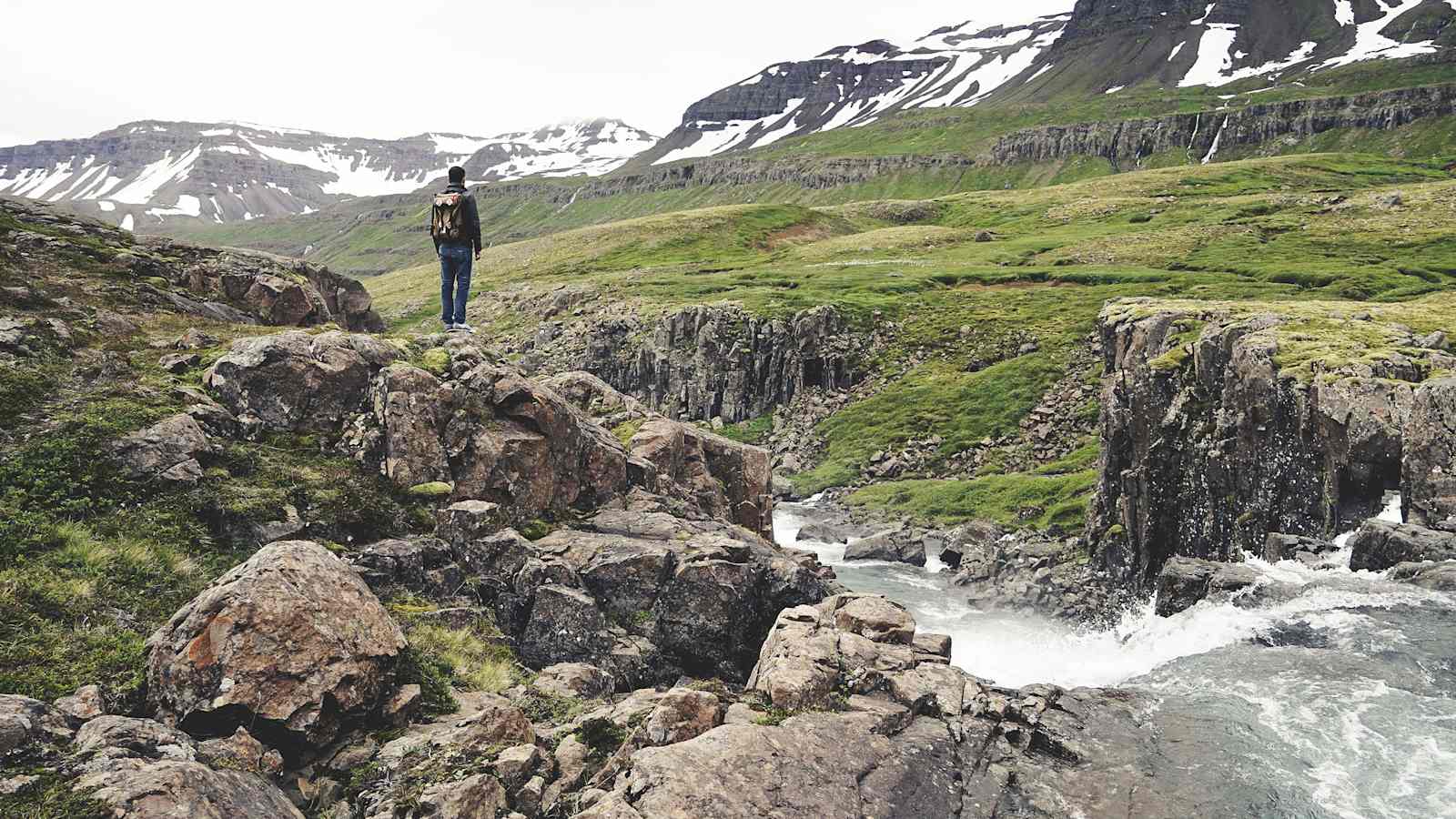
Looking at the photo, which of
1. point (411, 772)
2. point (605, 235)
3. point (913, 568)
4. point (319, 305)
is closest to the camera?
point (411, 772)

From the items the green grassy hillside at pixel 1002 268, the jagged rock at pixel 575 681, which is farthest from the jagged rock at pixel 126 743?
the green grassy hillside at pixel 1002 268

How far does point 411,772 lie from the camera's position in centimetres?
1222

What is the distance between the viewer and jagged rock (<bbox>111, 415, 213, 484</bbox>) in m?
16.9

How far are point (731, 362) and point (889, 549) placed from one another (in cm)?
4660

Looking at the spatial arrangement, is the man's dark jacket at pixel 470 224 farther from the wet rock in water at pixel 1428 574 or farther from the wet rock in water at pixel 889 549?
the wet rock in water at pixel 889 549

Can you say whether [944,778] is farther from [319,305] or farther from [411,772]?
[319,305]

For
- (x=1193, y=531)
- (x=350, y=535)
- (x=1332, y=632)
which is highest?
(x=350, y=535)

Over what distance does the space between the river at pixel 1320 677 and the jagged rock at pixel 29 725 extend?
66.7 ft

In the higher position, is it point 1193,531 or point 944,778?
point 944,778

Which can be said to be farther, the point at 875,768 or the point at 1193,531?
the point at 1193,531

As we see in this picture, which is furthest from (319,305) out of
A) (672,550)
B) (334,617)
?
(334,617)

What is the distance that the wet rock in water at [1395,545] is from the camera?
84.9 feet

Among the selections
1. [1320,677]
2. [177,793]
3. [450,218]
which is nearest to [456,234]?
[450,218]

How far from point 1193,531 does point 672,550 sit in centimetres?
3245
